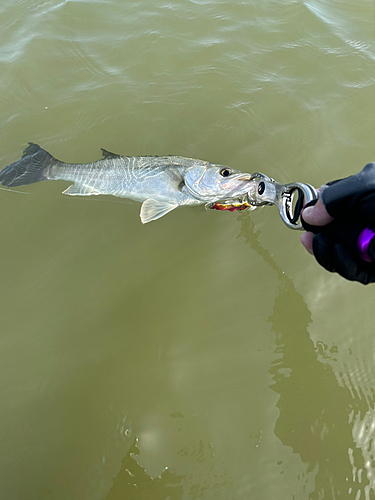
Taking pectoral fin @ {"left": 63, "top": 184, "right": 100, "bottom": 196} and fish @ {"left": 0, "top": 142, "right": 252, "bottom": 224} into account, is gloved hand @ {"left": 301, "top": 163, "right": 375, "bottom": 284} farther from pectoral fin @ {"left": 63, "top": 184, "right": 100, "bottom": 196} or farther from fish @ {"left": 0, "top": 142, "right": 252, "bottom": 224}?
pectoral fin @ {"left": 63, "top": 184, "right": 100, "bottom": 196}

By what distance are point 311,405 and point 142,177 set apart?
305cm

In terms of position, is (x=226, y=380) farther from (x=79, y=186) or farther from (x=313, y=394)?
(x=79, y=186)

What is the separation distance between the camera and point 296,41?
19.9 ft

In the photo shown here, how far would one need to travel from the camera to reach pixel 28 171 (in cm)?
412

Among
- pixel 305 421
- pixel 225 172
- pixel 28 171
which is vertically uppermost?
pixel 28 171

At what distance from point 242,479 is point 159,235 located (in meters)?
2.63

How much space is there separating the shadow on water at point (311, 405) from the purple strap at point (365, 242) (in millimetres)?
1902

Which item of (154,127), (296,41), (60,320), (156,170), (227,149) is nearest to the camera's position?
(60,320)

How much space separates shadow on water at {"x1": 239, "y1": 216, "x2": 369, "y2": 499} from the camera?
2.71m

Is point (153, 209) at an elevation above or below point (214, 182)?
below

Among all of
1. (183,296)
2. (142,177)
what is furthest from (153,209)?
(183,296)

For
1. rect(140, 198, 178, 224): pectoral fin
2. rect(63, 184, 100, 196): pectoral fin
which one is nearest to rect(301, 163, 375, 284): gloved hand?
rect(140, 198, 178, 224): pectoral fin

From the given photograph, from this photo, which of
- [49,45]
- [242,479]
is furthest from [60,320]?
[49,45]

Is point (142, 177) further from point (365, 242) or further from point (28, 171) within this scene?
point (365, 242)
